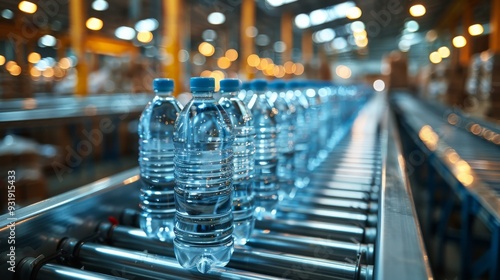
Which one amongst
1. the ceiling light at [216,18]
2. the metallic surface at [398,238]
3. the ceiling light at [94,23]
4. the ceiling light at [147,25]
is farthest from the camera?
the ceiling light at [216,18]

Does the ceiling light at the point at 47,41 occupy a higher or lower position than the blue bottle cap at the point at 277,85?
higher

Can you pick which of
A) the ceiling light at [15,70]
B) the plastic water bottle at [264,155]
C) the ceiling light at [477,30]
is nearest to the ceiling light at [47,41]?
the ceiling light at [15,70]

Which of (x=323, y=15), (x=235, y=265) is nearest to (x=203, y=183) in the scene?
(x=235, y=265)

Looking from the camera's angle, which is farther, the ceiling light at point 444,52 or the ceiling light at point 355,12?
the ceiling light at point 355,12

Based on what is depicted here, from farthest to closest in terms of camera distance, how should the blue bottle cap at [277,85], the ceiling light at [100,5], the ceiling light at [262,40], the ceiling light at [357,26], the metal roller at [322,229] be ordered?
the ceiling light at [262,40] → the ceiling light at [357,26] → the ceiling light at [100,5] → the blue bottle cap at [277,85] → the metal roller at [322,229]

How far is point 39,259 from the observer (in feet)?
2.87

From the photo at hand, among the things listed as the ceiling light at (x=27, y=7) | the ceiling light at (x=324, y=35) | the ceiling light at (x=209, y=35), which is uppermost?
the ceiling light at (x=324, y=35)

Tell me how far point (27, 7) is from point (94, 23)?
365 cm

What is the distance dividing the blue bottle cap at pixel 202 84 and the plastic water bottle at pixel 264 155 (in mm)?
438

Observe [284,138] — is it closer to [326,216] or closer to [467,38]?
[326,216]

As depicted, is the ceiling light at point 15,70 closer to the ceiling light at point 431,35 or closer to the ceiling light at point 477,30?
the ceiling light at point 477,30

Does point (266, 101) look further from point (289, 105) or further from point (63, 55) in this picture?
point (63, 55)

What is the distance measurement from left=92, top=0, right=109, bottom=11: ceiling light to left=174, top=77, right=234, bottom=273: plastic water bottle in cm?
629

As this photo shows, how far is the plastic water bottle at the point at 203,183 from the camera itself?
85 centimetres
